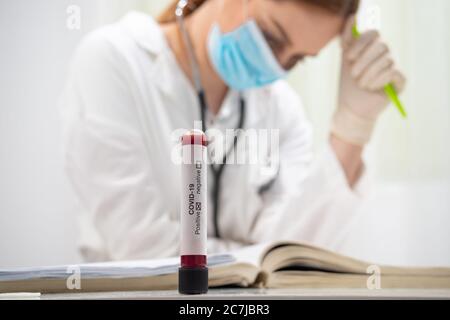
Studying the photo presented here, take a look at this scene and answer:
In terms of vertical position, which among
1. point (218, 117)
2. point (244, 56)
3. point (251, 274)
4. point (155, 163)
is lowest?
point (251, 274)

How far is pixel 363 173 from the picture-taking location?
1291 millimetres

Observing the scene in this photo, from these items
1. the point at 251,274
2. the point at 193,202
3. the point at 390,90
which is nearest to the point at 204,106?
the point at 390,90

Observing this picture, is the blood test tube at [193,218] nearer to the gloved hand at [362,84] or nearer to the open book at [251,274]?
the open book at [251,274]

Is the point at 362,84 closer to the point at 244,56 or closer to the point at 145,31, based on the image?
the point at 244,56

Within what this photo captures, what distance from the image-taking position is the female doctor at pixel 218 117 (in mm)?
1134

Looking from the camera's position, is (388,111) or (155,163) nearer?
(155,163)

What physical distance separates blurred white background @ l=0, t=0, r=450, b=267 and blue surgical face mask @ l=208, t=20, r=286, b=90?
0.13 m

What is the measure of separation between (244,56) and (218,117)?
147 millimetres

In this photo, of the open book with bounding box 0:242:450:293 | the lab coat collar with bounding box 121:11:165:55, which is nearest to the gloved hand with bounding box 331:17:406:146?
the lab coat collar with bounding box 121:11:165:55

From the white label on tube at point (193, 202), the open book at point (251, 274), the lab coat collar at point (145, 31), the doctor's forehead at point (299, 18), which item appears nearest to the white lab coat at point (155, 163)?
the lab coat collar at point (145, 31)

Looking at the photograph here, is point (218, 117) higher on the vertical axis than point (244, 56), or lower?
lower

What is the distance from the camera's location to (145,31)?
4.09ft

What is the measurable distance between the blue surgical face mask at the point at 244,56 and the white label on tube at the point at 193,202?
717 mm
